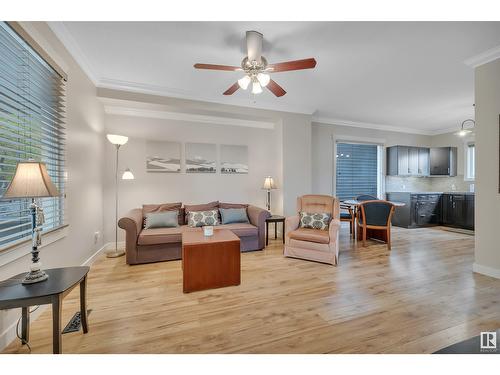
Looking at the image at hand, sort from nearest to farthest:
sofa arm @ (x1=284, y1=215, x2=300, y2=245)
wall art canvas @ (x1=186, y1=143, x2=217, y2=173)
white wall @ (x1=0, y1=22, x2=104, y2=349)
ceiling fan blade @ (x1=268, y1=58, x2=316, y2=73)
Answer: white wall @ (x1=0, y1=22, x2=104, y2=349), ceiling fan blade @ (x1=268, y1=58, x2=316, y2=73), sofa arm @ (x1=284, y1=215, x2=300, y2=245), wall art canvas @ (x1=186, y1=143, x2=217, y2=173)

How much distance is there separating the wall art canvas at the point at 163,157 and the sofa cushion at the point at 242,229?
149cm

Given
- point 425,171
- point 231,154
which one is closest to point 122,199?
point 231,154

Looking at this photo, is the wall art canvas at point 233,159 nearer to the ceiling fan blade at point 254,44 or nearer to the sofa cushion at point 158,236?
the sofa cushion at point 158,236

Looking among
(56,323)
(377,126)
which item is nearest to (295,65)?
(56,323)

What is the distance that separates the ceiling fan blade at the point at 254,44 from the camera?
2170 mm

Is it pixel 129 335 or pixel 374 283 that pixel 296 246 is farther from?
pixel 129 335

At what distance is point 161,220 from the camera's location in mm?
3453

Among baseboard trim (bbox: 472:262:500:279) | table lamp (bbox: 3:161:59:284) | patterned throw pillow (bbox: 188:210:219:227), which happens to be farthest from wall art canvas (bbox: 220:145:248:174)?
baseboard trim (bbox: 472:262:500:279)

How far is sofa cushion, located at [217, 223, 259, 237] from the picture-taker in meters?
3.55

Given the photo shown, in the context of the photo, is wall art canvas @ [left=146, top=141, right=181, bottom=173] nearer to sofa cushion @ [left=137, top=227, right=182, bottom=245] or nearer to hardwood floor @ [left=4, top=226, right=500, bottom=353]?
sofa cushion @ [left=137, top=227, right=182, bottom=245]

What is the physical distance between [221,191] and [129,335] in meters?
3.01

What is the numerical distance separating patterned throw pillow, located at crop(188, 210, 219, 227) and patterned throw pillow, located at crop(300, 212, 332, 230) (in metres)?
1.44

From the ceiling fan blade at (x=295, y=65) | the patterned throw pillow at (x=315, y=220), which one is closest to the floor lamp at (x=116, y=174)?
the ceiling fan blade at (x=295, y=65)

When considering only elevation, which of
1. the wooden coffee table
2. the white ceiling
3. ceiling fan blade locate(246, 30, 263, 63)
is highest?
the white ceiling
